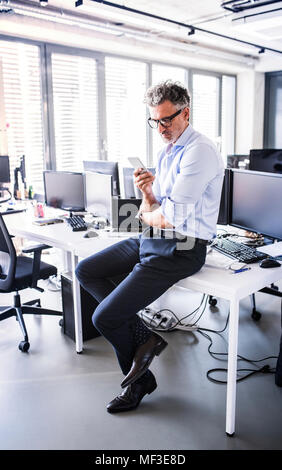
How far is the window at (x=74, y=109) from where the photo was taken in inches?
198

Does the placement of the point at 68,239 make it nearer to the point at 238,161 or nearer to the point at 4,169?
the point at 4,169

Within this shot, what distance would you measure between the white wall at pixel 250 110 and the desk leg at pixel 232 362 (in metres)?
6.30

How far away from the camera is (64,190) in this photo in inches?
138

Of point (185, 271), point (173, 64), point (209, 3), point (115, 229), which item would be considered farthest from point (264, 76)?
point (185, 271)

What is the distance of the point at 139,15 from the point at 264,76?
4.26 metres

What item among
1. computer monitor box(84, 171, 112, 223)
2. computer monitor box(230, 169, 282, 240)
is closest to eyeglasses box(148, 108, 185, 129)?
computer monitor box(230, 169, 282, 240)

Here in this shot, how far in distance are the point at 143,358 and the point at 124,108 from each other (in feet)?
14.7

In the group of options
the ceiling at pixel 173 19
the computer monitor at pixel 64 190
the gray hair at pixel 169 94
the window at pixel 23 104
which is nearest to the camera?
the gray hair at pixel 169 94

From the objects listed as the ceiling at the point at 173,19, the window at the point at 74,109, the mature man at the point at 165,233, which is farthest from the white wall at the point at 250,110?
the mature man at the point at 165,233

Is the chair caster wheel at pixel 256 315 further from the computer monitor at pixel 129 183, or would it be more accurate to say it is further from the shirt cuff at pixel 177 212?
the shirt cuff at pixel 177 212

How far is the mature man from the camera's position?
1951 millimetres

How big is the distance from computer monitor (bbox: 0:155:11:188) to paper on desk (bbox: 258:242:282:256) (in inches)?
109

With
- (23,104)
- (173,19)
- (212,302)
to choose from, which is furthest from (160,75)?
(212,302)

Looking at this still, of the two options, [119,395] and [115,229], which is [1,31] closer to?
[115,229]
